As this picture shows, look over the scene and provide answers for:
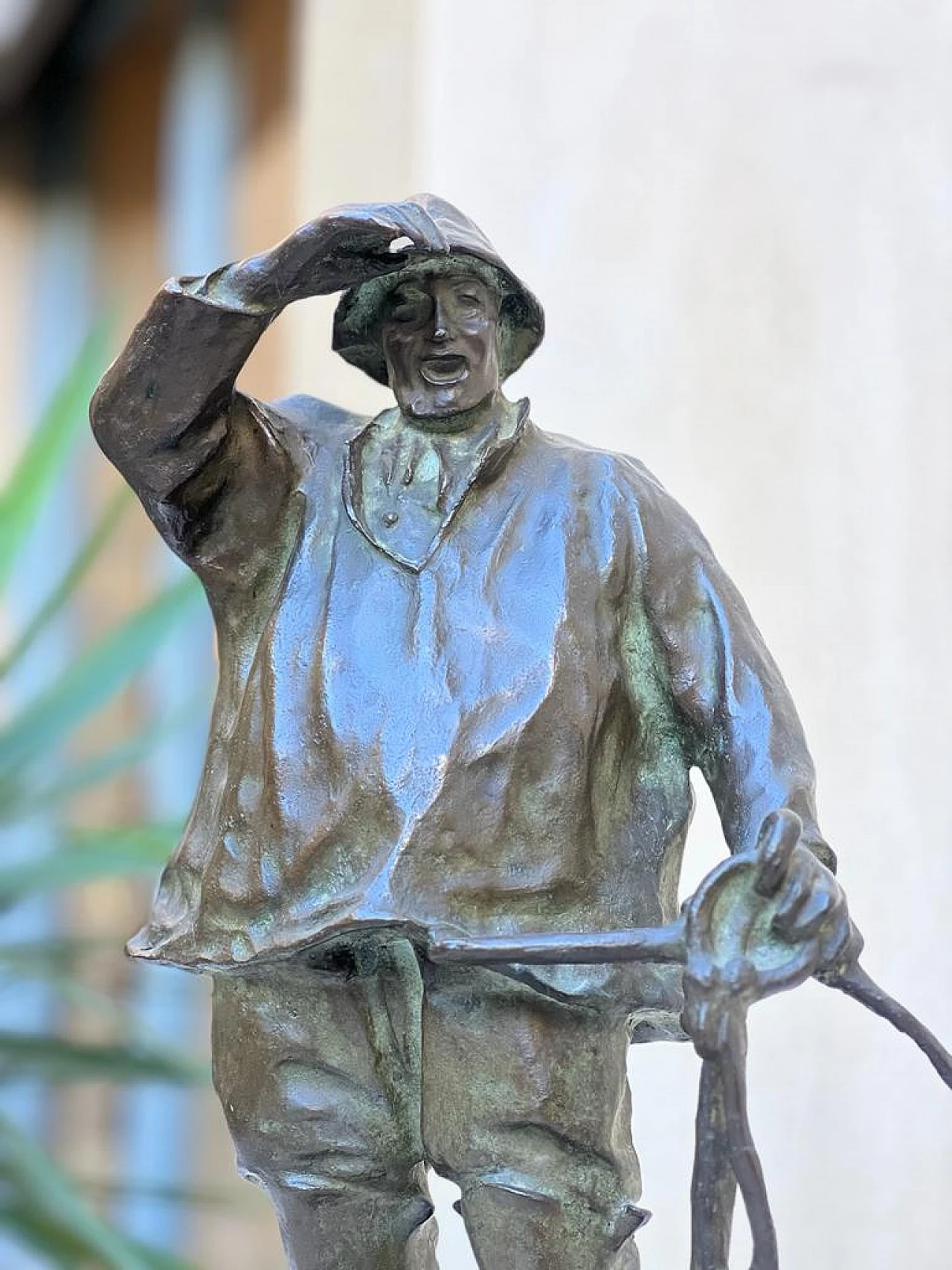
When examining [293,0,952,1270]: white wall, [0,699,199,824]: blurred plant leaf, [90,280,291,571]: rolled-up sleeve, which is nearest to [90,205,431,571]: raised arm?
[90,280,291,571]: rolled-up sleeve

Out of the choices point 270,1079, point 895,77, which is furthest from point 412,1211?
point 895,77

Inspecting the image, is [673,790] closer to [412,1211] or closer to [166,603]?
[412,1211]

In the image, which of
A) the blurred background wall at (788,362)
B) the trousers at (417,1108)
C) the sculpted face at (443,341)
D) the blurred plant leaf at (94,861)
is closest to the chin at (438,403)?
the sculpted face at (443,341)

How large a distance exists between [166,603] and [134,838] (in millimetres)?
248

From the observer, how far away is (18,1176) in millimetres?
1924

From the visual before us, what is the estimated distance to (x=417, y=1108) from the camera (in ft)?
3.06

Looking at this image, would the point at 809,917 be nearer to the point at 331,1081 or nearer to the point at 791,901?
the point at 791,901

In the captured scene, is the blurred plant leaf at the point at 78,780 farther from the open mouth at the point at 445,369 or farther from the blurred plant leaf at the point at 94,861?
the open mouth at the point at 445,369

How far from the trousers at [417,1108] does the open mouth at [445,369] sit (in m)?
0.28

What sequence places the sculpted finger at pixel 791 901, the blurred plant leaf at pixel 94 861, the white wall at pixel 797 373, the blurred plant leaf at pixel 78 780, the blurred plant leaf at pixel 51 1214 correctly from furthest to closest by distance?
the blurred plant leaf at pixel 78 780 → the blurred plant leaf at pixel 94 861 → the blurred plant leaf at pixel 51 1214 → the white wall at pixel 797 373 → the sculpted finger at pixel 791 901

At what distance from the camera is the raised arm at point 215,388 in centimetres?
89

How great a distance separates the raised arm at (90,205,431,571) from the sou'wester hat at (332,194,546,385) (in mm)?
24

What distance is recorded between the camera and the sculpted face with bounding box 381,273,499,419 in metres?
0.95

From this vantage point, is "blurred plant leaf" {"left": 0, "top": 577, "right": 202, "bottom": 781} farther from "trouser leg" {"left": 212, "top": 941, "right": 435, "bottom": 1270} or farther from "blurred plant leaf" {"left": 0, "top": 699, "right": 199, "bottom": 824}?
"trouser leg" {"left": 212, "top": 941, "right": 435, "bottom": 1270}
